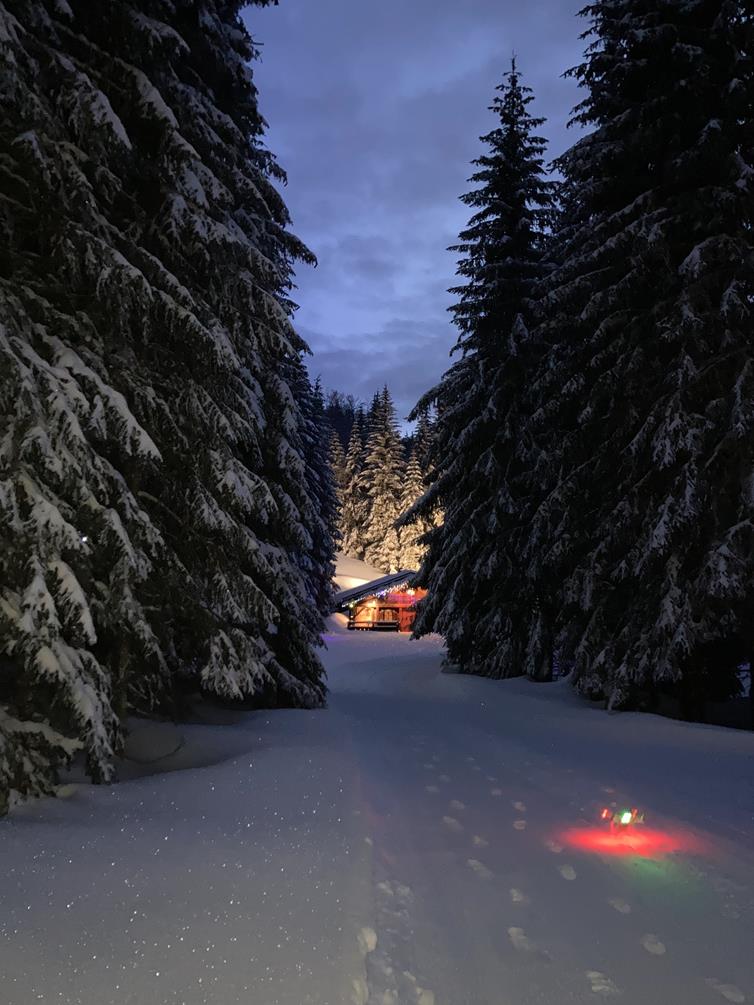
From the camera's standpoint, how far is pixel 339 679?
22.3m

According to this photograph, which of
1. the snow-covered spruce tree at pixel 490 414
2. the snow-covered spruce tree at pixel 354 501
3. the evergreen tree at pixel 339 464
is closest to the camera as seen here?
the snow-covered spruce tree at pixel 490 414

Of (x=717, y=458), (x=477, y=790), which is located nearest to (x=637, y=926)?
(x=477, y=790)

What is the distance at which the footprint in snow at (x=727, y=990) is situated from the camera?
3497mm

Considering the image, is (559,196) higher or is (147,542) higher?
(559,196)

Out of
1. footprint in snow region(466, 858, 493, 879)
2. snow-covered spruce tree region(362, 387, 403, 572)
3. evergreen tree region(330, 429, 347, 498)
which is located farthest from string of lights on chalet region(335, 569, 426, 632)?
footprint in snow region(466, 858, 493, 879)

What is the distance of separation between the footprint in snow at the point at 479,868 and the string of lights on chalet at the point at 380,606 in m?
42.2

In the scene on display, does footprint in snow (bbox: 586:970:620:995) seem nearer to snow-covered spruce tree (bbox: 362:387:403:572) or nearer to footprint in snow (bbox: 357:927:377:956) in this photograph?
footprint in snow (bbox: 357:927:377:956)

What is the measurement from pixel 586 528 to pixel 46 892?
1117 centimetres

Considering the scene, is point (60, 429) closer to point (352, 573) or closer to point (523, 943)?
point (523, 943)

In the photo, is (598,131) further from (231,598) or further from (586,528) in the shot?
(231,598)

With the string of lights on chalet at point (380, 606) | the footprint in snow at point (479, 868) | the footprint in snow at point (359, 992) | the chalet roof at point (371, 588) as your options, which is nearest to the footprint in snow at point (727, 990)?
the footprint in snow at point (479, 868)

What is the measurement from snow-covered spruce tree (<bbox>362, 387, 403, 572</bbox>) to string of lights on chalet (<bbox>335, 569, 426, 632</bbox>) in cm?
1478

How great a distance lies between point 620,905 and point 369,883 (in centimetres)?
175

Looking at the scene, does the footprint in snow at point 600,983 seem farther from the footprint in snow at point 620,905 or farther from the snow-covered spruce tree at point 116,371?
the snow-covered spruce tree at point 116,371
